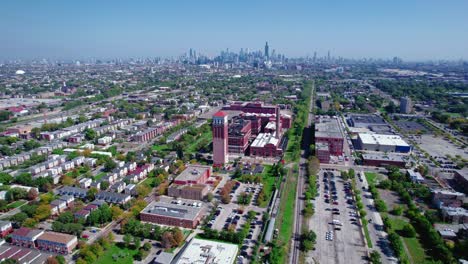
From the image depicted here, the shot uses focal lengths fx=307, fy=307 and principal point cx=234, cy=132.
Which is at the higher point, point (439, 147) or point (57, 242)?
point (439, 147)

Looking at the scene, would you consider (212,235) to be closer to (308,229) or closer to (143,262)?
(143,262)

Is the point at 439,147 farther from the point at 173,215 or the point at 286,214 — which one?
the point at 173,215

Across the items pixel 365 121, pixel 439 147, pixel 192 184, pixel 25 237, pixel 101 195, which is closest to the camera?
pixel 25 237

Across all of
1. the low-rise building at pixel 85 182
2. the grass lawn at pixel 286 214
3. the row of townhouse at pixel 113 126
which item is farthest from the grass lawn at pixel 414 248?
the row of townhouse at pixel 113 126

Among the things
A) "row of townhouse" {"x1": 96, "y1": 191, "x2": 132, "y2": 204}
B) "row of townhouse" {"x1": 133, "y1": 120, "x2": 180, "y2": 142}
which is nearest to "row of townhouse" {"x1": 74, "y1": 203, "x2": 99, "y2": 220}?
"row of townhouse" {"x1": 96, "y1": 191, "x2": 132, "y2": 204}

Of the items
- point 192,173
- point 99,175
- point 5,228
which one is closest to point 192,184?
point 192,173

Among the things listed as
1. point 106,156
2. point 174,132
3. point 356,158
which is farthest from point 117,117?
point 356,158

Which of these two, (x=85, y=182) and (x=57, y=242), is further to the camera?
(x=85, y=182)

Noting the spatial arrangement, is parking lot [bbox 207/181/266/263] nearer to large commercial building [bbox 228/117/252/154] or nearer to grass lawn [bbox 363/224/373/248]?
grass lawn [bbox 363/224/373/248]
